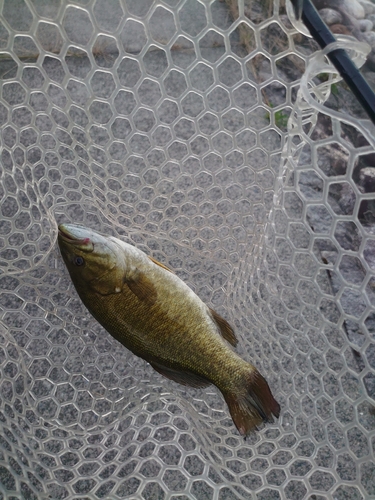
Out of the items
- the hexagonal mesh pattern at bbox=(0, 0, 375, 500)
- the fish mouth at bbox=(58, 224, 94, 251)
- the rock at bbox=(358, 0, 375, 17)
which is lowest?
the hexagonal mesh pattern at bbox=(0, 0, 375, 500)

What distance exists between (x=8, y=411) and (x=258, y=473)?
76 centimetres

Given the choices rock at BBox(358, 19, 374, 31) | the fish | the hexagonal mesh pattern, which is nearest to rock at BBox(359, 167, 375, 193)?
the hexagonal mesh pattern

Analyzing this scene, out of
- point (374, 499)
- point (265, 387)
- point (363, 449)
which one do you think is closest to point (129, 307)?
point (265, 387)

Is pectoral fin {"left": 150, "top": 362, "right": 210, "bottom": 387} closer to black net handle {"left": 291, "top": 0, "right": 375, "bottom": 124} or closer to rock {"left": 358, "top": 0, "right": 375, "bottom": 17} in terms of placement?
black net handle {"left": 291, "top": 0, "right": 375, "bottom": 124}

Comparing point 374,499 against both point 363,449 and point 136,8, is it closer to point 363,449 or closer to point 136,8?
point 363,449

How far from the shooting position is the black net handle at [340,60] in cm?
83

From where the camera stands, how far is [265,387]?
3.93 feet

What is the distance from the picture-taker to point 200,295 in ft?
5.49

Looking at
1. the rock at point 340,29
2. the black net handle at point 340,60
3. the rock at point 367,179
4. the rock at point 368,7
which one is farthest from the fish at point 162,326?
the rock at point 368,7

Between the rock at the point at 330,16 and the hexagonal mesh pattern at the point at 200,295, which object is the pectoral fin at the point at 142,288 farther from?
the rock at the point at 330,16

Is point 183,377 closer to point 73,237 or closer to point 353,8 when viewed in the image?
point 73,237

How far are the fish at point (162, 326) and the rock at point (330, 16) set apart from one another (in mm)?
2176

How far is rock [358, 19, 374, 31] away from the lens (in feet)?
9.16

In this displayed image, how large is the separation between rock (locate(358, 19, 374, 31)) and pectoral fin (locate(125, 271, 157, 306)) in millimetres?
2415
